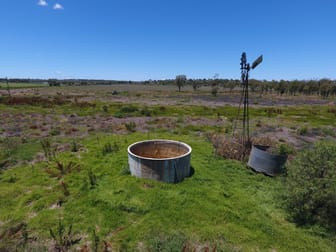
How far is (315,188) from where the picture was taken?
175 inches

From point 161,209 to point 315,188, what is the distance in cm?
355

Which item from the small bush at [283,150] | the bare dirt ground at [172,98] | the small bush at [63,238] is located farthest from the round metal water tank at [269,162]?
the bare dirt ground at [172,98]

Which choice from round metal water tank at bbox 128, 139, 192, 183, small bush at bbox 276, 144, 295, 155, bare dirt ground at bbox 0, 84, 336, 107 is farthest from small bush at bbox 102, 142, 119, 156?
bare dirt ground at bbox 0, 84, 336, 107

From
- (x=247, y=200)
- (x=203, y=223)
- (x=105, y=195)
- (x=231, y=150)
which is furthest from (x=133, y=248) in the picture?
(x=231, y=150)

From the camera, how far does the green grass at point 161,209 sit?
417cm

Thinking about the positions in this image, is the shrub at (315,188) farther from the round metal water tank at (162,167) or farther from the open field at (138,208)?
the round metal water tank at (162,167)

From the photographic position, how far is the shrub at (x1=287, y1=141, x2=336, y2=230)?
175 inches

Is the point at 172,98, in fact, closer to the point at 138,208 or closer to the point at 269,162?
the point at 269,162

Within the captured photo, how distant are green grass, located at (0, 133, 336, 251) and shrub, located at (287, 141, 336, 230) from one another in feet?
1.21

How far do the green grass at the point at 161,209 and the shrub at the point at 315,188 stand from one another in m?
0.37

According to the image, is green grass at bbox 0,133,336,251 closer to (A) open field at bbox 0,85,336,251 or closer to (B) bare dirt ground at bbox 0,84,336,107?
(A) open field at bbox 0,85,336,251

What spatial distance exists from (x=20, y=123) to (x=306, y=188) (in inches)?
738

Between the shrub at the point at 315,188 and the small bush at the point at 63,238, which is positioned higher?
the shrub at the point at 315,188

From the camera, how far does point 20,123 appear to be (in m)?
15.9
